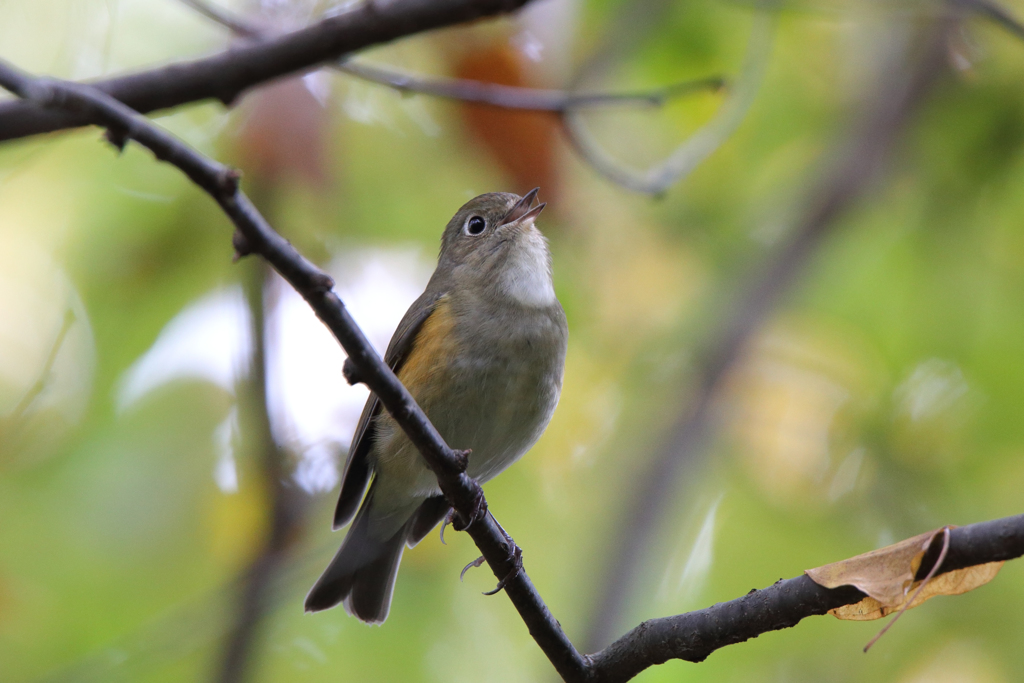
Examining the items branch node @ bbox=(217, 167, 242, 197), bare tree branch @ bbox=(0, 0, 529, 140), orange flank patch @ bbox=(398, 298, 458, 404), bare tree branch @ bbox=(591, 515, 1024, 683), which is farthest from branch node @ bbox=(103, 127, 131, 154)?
orange flank patch @ bbox=(398, 298, 458, 404)

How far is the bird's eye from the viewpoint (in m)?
5.54

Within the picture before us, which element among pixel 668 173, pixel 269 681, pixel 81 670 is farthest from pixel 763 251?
pixel 81 670

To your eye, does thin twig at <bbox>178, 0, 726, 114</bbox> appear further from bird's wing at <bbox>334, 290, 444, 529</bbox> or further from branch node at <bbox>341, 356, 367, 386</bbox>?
branch node at <bbox>341, 356, 367, 386</bbox>

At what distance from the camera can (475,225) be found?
5.59 metres

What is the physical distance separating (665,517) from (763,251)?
9.21ft

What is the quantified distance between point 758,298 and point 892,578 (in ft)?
16.6

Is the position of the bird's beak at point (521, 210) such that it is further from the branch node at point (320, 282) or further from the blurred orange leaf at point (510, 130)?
the branch node at point (320, 282)

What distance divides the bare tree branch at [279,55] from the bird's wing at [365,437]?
1.51m

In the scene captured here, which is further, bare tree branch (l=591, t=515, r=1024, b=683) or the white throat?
the white throat

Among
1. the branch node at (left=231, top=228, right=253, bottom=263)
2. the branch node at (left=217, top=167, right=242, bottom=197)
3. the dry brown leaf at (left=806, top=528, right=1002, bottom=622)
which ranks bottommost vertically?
the dry brown leaf at (left=806, top=528, right=1002, bottom=622)

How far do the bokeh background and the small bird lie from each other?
1.62 feet

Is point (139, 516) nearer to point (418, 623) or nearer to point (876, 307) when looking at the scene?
point (418, 623)

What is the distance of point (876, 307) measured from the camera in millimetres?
6660

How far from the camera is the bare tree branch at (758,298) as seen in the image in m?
6.41
